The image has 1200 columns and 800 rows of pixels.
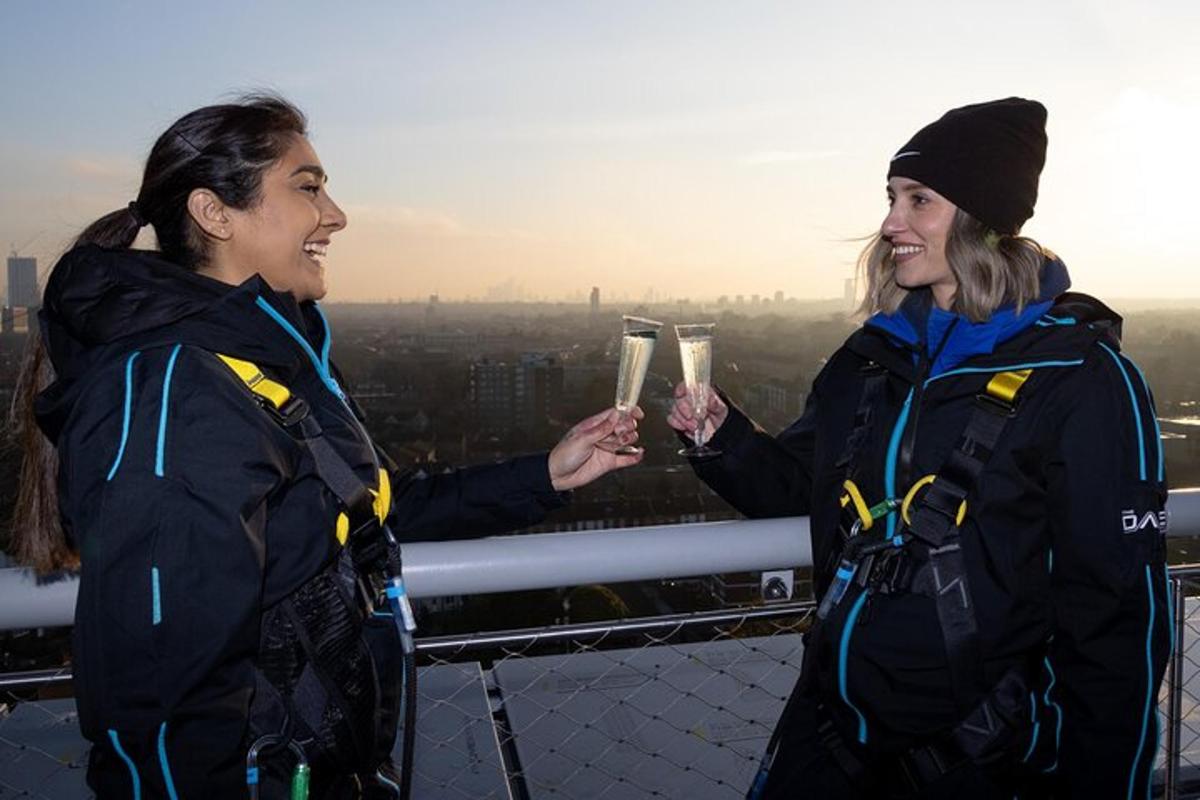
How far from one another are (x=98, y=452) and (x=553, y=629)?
1.12 m

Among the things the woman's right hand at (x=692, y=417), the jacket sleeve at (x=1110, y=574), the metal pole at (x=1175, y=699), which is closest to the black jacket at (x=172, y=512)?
the woman's right hand at (x=692, y=417)

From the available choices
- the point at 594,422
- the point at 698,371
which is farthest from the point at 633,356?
the point at 594,422

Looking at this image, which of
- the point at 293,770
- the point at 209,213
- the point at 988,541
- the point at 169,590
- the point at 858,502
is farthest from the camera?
the point at 858,502

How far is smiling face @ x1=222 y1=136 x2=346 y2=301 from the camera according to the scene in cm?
179

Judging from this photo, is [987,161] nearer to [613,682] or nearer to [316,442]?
[316,442]

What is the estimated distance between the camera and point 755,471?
2.43 metres

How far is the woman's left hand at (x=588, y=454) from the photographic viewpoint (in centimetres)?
237

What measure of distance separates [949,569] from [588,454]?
2.99 feet

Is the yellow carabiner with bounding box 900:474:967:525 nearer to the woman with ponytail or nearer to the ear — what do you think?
the woman with ponytail

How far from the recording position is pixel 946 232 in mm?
2184

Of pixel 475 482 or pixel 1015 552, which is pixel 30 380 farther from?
pixel 1015 552

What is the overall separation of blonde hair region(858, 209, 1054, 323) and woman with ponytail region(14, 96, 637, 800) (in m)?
1.31

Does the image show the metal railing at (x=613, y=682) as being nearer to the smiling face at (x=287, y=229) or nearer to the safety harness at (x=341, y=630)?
the safety harness at (x=341, y=630)

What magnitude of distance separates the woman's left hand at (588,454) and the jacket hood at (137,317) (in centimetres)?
90
